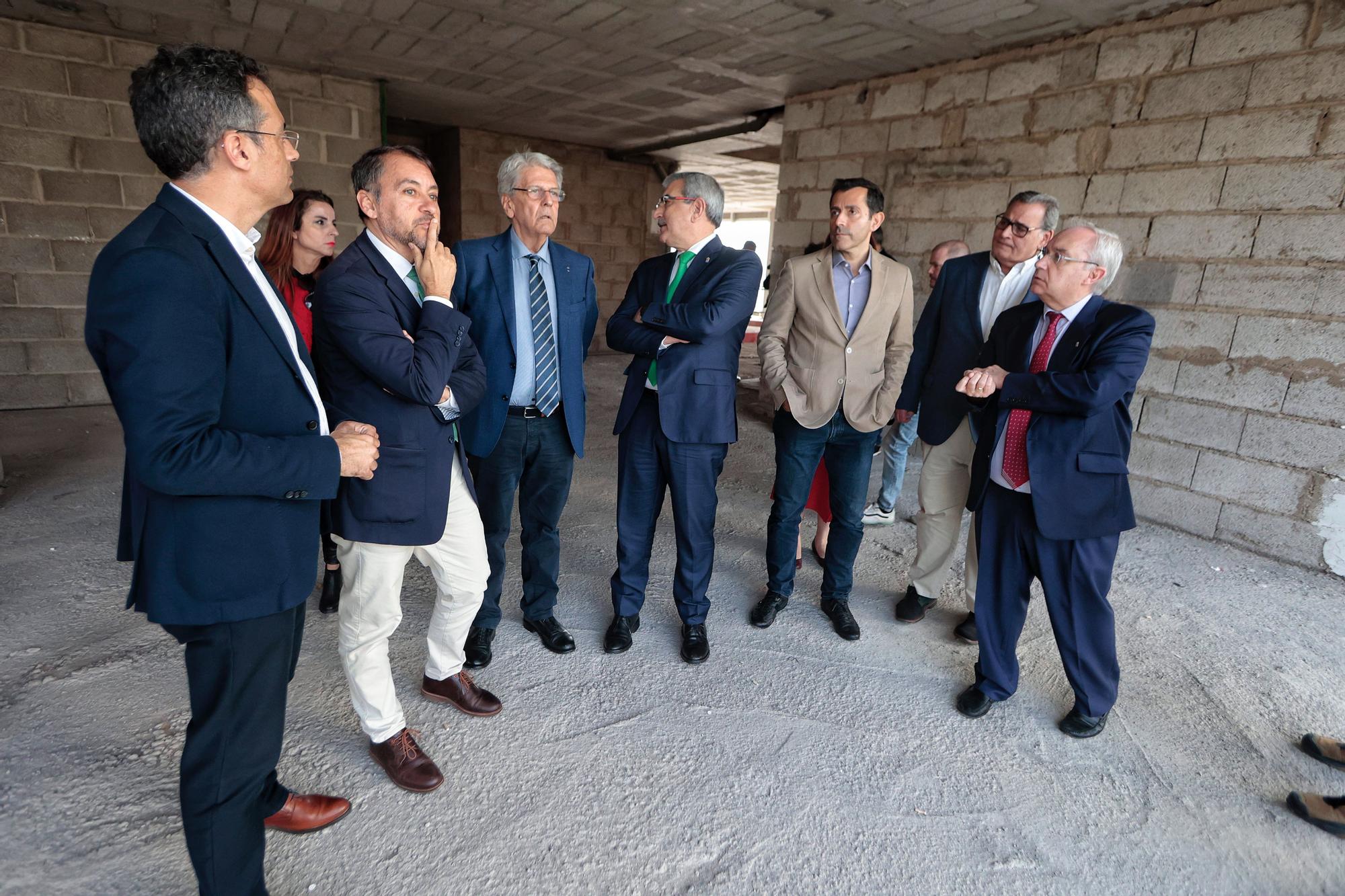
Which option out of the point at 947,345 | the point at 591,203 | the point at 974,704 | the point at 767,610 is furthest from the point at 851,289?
the point at 591,203

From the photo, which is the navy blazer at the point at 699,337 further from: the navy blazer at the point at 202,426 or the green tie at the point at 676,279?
the navy blazer at the point at 202,426

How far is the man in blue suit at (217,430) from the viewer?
109 cm

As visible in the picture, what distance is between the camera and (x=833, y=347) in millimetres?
2656

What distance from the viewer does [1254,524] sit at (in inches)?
147

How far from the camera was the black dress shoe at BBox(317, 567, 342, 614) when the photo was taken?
2789 mm

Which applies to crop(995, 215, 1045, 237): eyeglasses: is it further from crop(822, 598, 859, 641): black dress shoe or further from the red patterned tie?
crop(822, 598, 859, 641): black dress shoe

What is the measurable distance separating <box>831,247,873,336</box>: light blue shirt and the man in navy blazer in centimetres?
145

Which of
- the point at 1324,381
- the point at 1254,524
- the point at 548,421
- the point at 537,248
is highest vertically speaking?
the point at 537,248

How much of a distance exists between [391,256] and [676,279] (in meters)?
1.03

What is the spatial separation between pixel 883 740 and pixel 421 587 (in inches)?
77.9

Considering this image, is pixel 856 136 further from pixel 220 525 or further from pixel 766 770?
pixel 220 525

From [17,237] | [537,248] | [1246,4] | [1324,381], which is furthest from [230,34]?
[1324,381]

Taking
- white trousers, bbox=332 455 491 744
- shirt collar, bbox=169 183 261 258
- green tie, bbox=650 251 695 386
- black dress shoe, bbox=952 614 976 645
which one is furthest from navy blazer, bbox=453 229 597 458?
black dress shoe, bbox=952 614 976 645

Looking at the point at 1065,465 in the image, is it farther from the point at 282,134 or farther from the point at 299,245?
the point at 299,245
